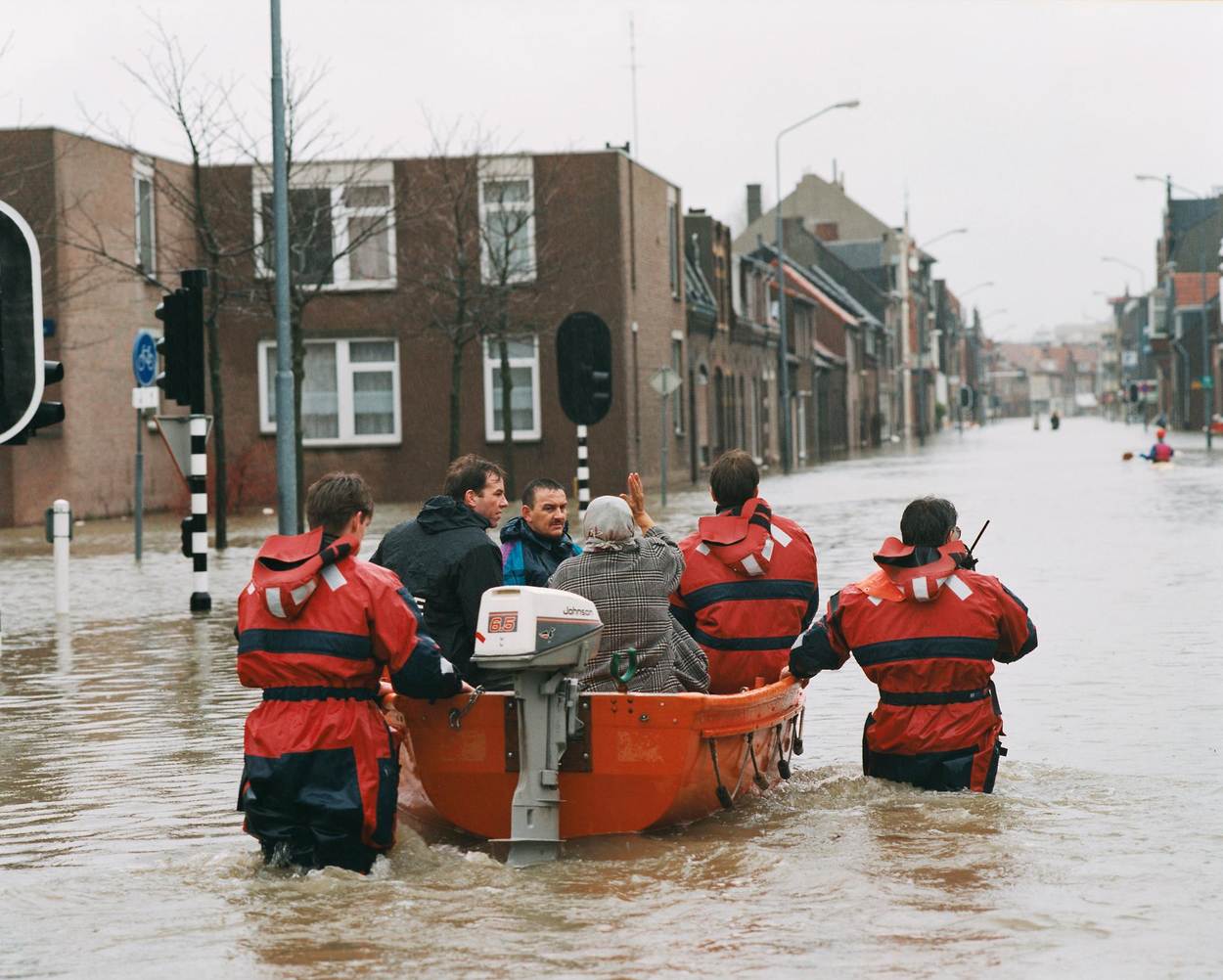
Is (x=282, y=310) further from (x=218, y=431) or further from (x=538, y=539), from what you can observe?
(x=538, y=539)

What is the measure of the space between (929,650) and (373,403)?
3381 cm

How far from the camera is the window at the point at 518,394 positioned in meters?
40.8

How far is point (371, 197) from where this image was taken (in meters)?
40.2

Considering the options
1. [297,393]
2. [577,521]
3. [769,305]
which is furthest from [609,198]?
[769,305]

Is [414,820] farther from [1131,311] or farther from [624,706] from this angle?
[1131,311]

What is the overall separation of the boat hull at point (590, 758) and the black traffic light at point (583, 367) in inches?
477

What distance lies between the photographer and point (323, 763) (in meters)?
6.91

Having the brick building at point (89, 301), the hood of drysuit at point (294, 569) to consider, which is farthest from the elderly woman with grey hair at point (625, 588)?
the brick building at point (89, 301)

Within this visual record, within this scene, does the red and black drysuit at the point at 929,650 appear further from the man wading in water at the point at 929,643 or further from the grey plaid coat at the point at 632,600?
the grey plaid coat at the point at 632,600

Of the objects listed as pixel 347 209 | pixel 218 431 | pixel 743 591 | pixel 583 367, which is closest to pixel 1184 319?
pixel 347 209

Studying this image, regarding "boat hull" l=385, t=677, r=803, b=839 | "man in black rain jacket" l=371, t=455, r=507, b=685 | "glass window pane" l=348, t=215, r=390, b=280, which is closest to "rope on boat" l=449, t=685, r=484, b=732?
"boat hull" l=385, t=677, r=803, b=839

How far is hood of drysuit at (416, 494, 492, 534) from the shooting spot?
26.7ft

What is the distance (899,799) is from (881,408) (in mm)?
102538

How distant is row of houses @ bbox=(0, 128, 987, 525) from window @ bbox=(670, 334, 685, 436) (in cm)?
13
